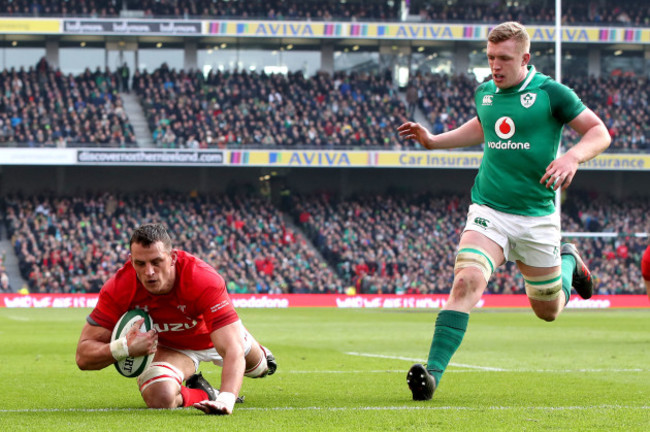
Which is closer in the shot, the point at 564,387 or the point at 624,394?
the point at 624,394

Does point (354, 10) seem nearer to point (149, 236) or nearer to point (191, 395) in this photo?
point (191, 395)

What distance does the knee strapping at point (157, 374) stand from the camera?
6.98m

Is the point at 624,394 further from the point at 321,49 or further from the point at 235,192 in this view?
Answer: the point at 321,49

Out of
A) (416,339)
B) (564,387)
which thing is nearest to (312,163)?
(416,339)

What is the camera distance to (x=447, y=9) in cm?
4938

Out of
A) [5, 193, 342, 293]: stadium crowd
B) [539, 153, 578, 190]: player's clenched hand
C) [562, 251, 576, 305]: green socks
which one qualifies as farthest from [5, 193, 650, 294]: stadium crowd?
[539, 153, 578, 190]: player's clenched hand

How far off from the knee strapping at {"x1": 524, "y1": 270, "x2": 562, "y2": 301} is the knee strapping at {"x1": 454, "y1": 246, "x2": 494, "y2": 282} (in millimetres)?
692

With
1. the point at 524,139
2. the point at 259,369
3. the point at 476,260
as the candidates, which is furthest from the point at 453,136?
the point at 259,369

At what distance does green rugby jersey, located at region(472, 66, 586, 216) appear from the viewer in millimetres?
7504

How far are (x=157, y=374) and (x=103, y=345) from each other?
0.46m

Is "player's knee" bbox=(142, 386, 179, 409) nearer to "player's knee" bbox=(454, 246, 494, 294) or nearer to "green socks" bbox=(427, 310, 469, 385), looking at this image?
"green socks" bbox=(427, 310, 469, 385)

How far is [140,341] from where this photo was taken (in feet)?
21.4

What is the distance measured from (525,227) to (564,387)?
185 cm

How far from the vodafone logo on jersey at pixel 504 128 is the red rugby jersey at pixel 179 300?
2.30 m
